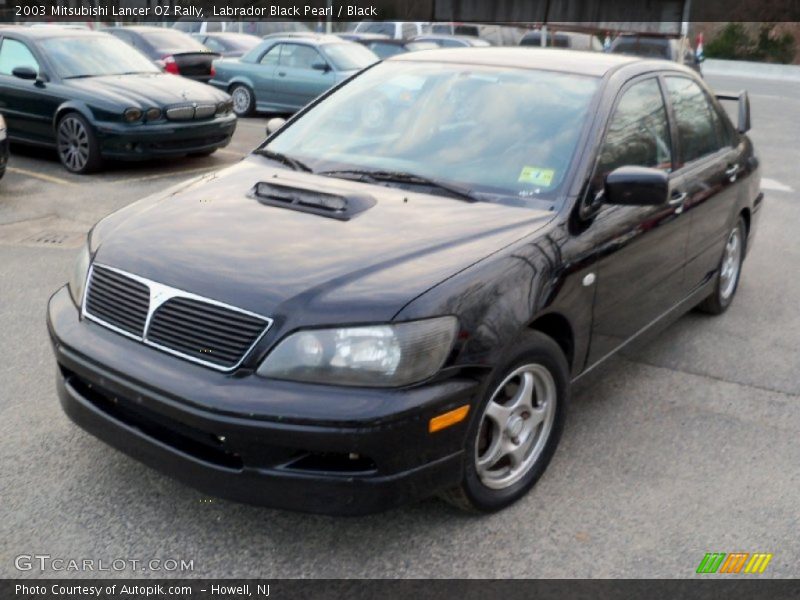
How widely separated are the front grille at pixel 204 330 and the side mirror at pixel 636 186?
64.1 inches

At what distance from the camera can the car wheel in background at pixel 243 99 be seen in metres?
14.5

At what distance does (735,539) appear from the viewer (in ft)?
10.3

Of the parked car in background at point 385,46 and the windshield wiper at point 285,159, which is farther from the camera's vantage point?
the parked car in background at point 385,46

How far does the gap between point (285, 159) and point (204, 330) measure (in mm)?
1494

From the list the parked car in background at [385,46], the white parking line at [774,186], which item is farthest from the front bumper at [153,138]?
the parked car in background at [385,46]

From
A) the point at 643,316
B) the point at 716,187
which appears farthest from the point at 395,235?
the point at 716,187

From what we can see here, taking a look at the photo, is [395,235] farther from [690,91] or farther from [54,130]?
[54,130]

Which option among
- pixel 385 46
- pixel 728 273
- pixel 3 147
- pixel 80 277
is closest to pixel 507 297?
pixel 80 277

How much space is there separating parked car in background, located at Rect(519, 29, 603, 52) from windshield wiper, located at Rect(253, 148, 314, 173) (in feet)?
69.9

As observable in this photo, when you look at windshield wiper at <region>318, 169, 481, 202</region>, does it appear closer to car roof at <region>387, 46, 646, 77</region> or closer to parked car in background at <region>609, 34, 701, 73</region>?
car roof at <region>387, 46, 646, 77</region>

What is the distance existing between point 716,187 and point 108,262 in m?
3.31

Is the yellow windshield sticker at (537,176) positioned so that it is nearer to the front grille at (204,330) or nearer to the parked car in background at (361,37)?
the front grille at (204,330)

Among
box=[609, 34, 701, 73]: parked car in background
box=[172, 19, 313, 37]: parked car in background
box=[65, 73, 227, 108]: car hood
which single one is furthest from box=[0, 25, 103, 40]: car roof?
box=[172, 19, 313, 37]: parked car in background

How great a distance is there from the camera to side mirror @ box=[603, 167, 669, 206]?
3.42m
